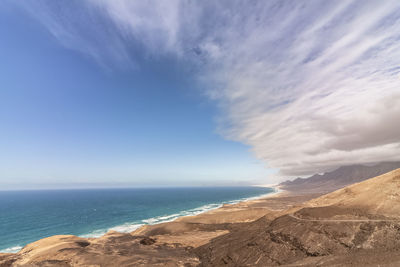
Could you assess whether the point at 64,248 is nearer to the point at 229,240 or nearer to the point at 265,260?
the point at 229,240

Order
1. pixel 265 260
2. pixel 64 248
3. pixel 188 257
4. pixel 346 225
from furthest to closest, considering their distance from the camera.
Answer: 1. pixel 64 248
2. pixel 188 257
3. pixel 346 225
4. pixel 265 260

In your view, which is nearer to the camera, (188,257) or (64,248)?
(188,257)

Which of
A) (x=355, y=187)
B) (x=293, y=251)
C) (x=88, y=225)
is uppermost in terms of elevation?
(x=355, y=187)

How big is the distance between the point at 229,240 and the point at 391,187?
23.1 m

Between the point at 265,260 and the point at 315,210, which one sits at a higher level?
the point at 315,210

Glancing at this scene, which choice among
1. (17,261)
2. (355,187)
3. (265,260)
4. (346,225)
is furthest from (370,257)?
(17,261)

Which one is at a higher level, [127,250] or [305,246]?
→ [305,246]

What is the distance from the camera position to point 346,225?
20.0 metres

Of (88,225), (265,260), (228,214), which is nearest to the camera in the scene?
(265,260)

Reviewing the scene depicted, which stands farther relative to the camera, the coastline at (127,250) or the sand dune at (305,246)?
the coastline at (127,250)

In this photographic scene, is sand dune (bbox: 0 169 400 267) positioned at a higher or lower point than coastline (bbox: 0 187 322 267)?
higher

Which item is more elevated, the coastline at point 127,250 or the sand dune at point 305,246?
the sand dune at point 305,246

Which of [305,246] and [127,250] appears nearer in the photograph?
[305,246]

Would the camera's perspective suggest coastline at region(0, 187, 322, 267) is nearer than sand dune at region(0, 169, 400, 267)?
No
